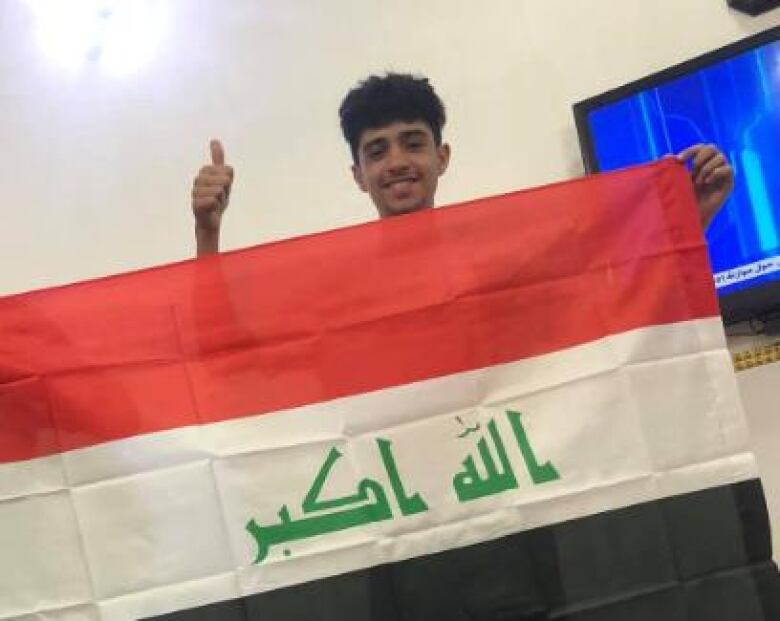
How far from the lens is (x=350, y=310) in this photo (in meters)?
1.13

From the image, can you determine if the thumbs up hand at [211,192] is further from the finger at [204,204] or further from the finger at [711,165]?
the finger at [711,165]

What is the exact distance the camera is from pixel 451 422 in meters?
1.11

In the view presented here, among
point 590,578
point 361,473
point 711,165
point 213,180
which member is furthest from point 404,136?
point 590,578

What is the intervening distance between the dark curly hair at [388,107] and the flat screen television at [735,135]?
0.48m

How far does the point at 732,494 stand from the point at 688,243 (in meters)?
0.31

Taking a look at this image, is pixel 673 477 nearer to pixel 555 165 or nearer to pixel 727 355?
pixel 727 355

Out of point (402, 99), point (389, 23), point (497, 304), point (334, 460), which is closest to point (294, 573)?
point (334, 460)

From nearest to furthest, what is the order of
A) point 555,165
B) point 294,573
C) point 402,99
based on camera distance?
point 294,573, point 402,99, point 555,165

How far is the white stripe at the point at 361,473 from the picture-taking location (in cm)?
107

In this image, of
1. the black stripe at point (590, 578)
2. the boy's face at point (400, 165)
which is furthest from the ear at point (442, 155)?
the black stripe at point (590, 578)

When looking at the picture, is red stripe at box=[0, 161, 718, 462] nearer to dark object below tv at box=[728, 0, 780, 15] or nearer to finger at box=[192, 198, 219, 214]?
finger at box=[192, 198, 219, 214]

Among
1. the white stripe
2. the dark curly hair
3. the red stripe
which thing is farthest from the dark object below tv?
the white stripe

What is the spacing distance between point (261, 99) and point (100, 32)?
1.25 ft

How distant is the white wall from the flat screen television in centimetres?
13
